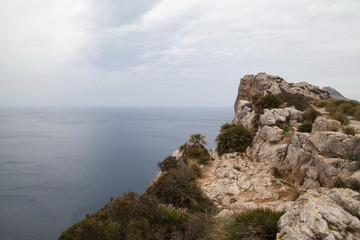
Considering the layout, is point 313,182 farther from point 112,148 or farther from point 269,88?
point 112,148

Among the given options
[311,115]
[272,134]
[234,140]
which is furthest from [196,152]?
[311,115]

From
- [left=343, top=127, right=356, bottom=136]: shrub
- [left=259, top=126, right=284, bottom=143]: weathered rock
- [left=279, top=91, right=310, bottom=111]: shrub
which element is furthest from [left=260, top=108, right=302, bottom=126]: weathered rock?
[left=343, top=127, right=356, bottom=136]: shrub

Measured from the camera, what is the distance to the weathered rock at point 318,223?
342cm

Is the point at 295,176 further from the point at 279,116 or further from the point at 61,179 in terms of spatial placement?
the point at 61,179

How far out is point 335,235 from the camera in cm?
339

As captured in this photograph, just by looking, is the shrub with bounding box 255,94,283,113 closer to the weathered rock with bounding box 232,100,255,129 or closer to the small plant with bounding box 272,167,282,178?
the weathered rock with bounding box 232,100,255,129

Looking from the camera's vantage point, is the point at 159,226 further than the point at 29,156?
No

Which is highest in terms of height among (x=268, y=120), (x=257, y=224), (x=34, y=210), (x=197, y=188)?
(x=268, y=120)

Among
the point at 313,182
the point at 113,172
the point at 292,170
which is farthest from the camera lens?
the point at 113,172

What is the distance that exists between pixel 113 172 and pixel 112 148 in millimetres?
24727

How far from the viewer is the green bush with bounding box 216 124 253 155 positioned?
15706 millimetres

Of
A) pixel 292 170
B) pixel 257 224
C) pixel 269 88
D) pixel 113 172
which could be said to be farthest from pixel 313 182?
pixel 113 172

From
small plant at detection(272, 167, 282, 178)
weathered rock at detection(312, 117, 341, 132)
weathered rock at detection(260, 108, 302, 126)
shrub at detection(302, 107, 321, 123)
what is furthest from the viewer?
weathered rock at detection(260, 108, 302, 126)

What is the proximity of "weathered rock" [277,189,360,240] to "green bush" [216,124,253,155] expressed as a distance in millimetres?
11785
